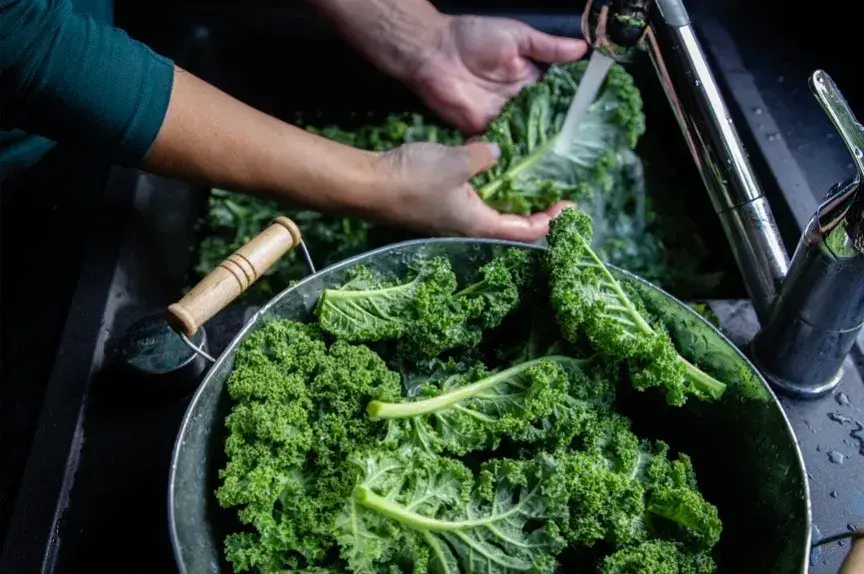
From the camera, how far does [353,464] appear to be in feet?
2.50

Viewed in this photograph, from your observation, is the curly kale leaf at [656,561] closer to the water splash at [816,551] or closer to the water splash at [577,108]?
the water splash at [816,551]

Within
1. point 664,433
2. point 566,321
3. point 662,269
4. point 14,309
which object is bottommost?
point 14,309

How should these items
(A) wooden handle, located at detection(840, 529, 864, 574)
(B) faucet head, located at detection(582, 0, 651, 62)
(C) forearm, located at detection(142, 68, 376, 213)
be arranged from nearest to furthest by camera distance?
(A) wooden handle, located at detection(840, 529, 864, 574)
(B) faucet head, located at detection(582, 0, 651, 62)
(C) forearm, located at detection(142, 68, 376, 213)

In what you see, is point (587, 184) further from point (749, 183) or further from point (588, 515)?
point (588, 515)

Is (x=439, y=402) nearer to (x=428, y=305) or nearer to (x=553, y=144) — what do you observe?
(x=428, y=305)

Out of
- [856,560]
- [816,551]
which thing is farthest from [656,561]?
[816,551]

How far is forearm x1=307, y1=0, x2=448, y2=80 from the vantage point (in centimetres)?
148

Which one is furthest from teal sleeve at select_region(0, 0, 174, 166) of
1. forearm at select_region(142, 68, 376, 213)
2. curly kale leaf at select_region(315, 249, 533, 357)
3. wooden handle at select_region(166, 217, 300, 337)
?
curly kale leaf at select_region(315, 249, 533, 357)

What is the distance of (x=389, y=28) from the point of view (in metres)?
1.50

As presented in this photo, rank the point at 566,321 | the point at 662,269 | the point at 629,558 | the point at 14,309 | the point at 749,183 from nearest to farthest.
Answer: the point at 629,558 → the point at 566,321 → the point at 749,183 → the point at 14,309 → the point at 662,269

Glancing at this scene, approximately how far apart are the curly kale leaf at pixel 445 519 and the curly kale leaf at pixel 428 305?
6.4 inches

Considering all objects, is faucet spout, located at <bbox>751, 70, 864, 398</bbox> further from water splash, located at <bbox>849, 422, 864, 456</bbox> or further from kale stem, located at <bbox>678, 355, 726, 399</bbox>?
kale stem, located at <bbox>678, 355, 726, 399</bbox>

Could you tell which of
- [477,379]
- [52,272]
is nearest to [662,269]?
[477,379]

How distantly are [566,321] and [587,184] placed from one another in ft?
1.92
